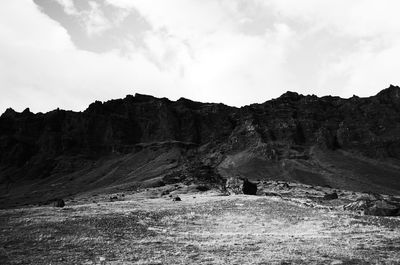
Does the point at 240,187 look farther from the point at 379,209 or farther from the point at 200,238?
the point at 200,238

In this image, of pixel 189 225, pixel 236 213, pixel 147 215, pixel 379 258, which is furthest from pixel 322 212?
pixel 379 258

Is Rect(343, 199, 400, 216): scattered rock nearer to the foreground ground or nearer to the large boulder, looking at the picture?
the foreground ground

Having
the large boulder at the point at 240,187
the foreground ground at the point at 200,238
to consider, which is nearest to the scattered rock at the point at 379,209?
the foreground ground at the point at 200,238

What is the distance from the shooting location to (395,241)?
95.2 ft

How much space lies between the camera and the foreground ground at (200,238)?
2323 cm

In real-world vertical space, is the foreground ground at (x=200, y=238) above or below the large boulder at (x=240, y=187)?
below

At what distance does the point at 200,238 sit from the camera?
32.1 meters

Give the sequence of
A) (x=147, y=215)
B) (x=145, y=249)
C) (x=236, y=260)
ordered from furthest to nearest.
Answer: (x=147, y=215) < (x=145, y=249) < (x=236, y=260)

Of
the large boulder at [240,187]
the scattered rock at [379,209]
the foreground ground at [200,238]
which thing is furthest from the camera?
the large boulder at [240,187]

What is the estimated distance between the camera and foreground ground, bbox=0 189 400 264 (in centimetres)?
2323

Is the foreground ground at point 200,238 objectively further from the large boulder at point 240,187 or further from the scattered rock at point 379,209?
the large boulder at point 240,187

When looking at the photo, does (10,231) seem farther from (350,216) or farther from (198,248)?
(350,216)

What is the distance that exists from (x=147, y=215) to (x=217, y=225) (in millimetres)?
7397

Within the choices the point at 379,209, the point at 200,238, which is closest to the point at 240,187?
the point at 379,209
